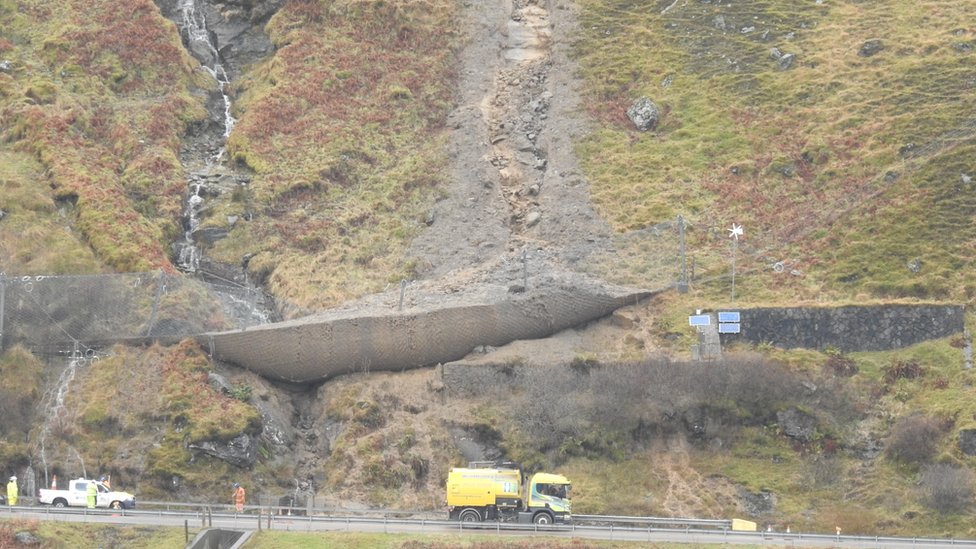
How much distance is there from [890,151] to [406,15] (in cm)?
2900

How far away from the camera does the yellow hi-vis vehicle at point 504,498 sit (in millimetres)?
66125

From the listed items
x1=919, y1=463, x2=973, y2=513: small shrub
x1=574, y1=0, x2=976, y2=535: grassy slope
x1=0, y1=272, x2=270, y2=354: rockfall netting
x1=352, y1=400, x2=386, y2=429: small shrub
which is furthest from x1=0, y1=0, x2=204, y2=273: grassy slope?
x1=919, y1=463, x2=973, y2=513: small shrub

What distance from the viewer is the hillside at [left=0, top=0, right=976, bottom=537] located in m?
72.8

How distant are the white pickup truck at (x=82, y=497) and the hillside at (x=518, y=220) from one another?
138 inches

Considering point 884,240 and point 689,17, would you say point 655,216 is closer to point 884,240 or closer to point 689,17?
point 884,240

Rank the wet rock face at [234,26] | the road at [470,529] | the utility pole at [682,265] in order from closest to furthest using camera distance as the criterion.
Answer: the road at [470,529]
the utility pole at [682,265]
the wet rock face at [234,26]

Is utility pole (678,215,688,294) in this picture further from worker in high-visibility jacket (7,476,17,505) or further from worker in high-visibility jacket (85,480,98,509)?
worker in high-visibility jacket (7,476,17,505)

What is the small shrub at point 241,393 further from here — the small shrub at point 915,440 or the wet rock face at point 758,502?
the small shrub at point 915,440

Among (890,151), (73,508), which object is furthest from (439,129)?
(73,508)

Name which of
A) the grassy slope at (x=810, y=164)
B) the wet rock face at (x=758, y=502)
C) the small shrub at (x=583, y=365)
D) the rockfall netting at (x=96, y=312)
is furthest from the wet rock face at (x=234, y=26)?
the wet rock face at (x=758, y=502)

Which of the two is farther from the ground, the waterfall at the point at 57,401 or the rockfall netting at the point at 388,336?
the rockfall netting at the point at 388,336

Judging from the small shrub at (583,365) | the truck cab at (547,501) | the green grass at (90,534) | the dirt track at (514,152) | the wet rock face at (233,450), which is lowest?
the green grass at (90,534)

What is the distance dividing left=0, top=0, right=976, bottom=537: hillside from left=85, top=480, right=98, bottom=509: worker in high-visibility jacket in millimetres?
3876

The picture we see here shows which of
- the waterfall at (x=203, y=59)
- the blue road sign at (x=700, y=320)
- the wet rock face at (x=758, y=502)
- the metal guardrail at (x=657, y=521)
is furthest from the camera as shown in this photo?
the waterfall at (x=203, y=59)
